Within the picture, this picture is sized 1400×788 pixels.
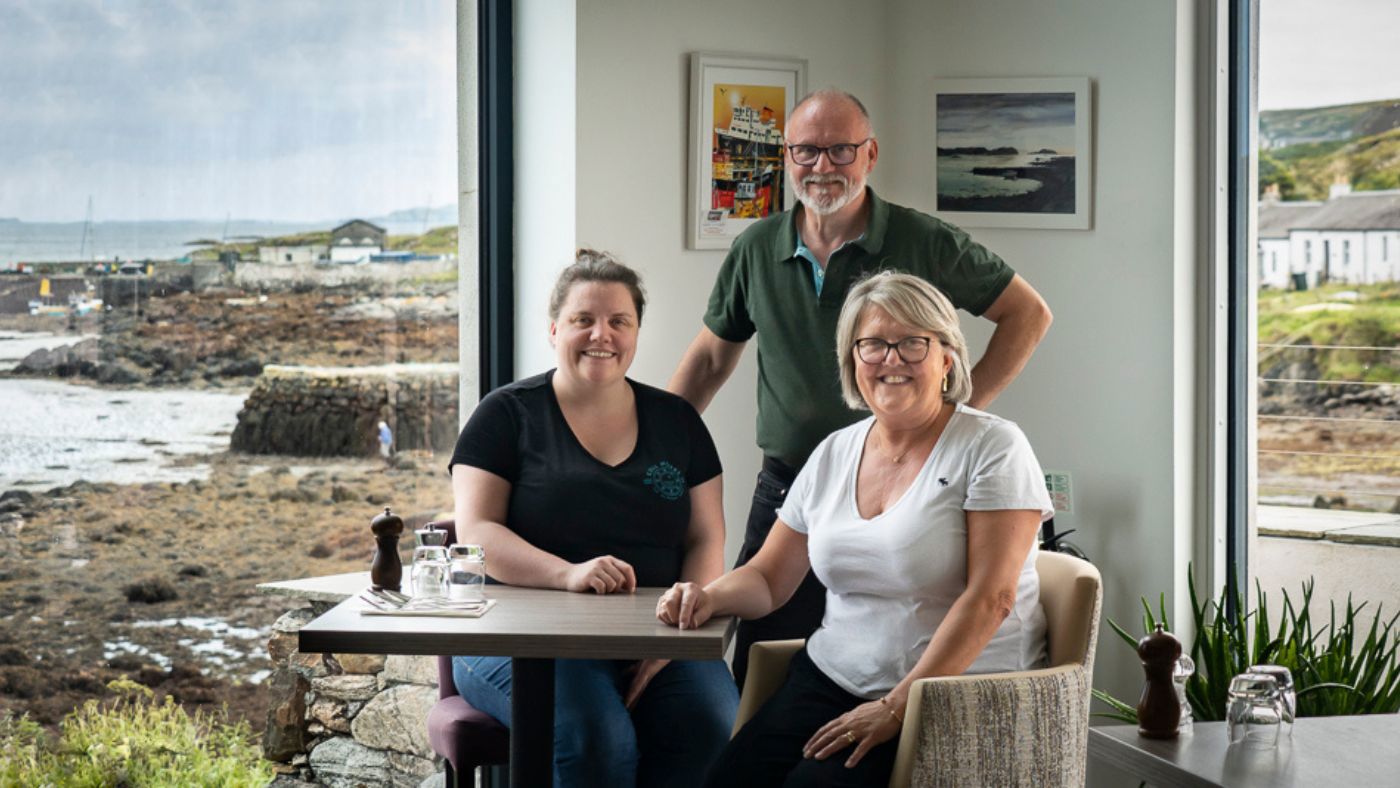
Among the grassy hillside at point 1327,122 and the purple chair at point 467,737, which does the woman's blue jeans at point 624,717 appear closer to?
the purple chair at point 467,737

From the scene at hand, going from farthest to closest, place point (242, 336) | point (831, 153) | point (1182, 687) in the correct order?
point (242, 336)
point (831, 153)
point (1182, 687)

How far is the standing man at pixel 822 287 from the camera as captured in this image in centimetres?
308

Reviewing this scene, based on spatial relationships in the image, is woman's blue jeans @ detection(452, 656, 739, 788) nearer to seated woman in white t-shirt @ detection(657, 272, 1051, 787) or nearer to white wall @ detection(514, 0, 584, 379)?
seated woman in white t-shirt @ detection(657, 272, 1051, 787)

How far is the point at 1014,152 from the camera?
3.83 meters

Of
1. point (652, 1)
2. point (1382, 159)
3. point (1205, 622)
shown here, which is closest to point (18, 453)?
point (652, 1)

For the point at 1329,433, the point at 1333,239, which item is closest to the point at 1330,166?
the point at 1333,239

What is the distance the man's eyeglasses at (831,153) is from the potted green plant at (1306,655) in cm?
118

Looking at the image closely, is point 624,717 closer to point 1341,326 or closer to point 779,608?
point 779,608

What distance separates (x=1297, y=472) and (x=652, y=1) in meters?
1.91

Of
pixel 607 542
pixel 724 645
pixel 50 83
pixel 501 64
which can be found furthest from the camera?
pixel 501 64

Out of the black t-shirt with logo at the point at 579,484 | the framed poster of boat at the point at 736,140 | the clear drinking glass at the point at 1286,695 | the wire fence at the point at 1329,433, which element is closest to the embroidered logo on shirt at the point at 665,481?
the black t-shirt with logo at the point at 579,484

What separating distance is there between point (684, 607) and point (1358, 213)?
6.17 feet

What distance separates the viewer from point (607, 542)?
2.85 m

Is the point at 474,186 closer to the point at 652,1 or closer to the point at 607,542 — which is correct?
the point at 652,1
